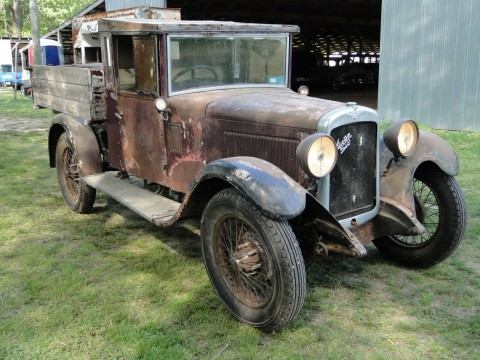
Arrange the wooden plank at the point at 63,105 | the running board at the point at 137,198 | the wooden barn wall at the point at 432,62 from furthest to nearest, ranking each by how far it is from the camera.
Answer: the wooden barn wall at the point at 432,62, the wooden plank at the point at 63,105, the running board at the point at 137,198

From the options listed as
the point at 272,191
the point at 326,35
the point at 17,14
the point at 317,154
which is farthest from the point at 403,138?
the point at 17,14

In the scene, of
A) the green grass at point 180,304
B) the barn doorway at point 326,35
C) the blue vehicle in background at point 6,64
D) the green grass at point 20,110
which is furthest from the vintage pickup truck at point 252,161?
the blue vehicle in background at point 6,64

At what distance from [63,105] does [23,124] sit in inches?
264

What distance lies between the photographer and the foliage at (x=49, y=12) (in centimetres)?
3769

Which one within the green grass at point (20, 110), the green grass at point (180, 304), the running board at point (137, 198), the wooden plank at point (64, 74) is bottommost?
the green grass at point (180, 304)

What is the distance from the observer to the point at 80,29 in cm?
1672

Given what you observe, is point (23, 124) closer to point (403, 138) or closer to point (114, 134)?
point (114, 134)

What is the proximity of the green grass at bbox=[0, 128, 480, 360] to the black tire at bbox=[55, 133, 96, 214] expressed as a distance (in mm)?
310

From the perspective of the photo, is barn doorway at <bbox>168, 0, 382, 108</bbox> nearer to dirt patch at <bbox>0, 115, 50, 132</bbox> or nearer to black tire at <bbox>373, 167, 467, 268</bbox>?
dirt patch at <bbox>0, 115, 50, 132</bbox>

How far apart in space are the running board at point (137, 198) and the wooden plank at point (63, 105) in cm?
65

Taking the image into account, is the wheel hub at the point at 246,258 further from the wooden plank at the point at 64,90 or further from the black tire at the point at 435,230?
the wooden plank at the point at 64,90

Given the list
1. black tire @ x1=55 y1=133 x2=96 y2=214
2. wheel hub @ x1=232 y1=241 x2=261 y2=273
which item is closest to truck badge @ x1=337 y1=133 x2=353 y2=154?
wheel hub @ x1=232 y1=241 x2=261 y2=273

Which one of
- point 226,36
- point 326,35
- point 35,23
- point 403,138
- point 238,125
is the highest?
point 326,35

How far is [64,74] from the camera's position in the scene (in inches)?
212
